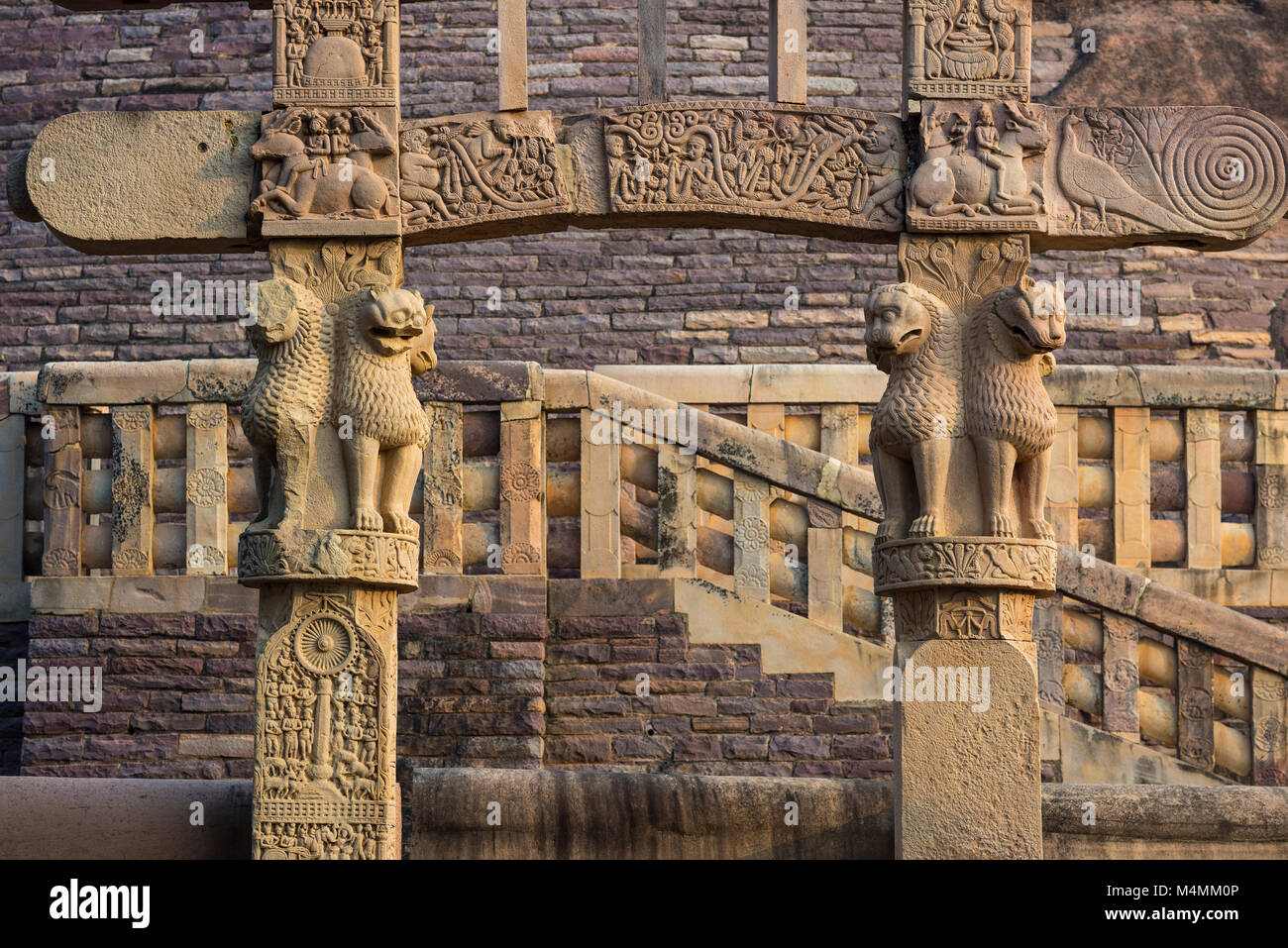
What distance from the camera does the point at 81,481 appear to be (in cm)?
1017

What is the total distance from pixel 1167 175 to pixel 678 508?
10.2ft

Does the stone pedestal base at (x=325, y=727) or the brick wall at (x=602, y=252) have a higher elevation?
the brick wall at (x=602, y=252)

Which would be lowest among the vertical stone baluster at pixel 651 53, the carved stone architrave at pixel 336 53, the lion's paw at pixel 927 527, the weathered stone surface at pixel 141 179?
the lion's paw at pixel 927 527

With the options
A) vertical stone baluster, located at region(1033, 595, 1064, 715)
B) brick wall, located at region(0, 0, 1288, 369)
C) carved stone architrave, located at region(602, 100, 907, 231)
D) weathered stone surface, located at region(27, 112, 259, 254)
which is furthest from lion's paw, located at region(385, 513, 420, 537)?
brick wall, located at region(0, 0, 1288, 369)

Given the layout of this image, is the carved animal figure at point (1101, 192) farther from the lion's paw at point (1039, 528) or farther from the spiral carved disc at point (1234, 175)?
the lion's paw at point (1039, 528)

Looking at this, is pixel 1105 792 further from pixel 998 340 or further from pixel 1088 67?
pixel 1088 67

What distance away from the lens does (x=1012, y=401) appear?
24.2 feet

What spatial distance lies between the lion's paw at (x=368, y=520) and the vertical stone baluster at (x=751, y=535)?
2.80 metres

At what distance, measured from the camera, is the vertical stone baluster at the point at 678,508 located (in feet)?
32.0

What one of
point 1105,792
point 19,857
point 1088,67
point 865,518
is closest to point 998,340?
point 1105,792

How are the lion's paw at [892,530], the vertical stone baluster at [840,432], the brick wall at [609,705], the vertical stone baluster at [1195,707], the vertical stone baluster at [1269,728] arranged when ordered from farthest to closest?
the vertical stone baluster at [840,432] < the brick wall at [609,705] < the vertical stone baluster at [1195,707] < the vertical stone baluster at [1269,728] < the lion's paw at [892,530]

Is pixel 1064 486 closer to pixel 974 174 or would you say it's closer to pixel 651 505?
pixel 651 505

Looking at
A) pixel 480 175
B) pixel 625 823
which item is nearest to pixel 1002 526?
pixel 625 823

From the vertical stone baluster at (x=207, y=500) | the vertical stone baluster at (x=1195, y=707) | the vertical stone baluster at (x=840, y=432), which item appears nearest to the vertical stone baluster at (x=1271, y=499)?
the vertical stone baluster at (x=1195, y=707)
